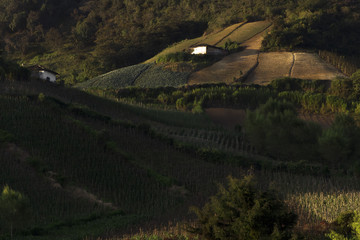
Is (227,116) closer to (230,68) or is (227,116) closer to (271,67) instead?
(230,68)

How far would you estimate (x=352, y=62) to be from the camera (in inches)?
3558

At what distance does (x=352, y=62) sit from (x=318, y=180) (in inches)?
2539

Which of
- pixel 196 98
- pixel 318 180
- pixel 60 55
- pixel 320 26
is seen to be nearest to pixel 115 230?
pixel 318 180

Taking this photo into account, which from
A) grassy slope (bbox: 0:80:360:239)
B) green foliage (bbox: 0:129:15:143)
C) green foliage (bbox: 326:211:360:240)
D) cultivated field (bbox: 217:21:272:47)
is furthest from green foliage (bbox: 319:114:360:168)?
cultivated field (bbox: 217:21:272:47)

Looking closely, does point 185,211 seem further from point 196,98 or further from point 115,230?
point 196,98

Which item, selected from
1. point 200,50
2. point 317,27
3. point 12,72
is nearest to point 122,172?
point 12,72

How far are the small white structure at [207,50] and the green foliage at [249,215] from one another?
7684 cm

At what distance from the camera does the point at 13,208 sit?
1891 centimetres

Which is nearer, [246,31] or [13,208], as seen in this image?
[13,208]

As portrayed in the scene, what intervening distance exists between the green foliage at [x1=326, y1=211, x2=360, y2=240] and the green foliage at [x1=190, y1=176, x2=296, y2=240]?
2.41m

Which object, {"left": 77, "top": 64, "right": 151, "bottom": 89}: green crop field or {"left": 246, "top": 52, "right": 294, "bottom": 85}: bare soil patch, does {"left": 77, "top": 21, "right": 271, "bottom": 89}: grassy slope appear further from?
{"left": 246, "top": 52, "right": 294, "bottom": 85}: bare soil patch

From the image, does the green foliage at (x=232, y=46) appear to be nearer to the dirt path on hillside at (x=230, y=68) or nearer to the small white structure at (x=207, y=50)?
the dirt path on hillside at (x=230, y=68)

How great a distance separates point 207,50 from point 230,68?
9.54 meters

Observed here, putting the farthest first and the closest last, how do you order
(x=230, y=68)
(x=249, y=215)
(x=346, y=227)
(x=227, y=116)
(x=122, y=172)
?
(x=230, y=68) < (x=227, y=116) < (x=122, y=172) < (x=346, y=227) < (x=249, y=215)
